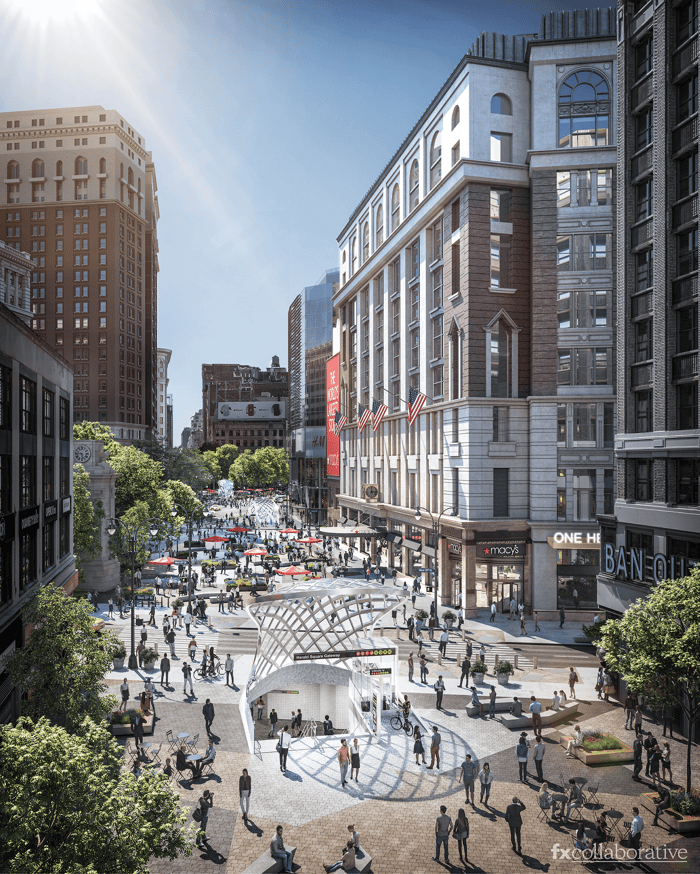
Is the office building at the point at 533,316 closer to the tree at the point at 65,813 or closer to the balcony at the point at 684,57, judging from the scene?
the balcony at the point at 684,57

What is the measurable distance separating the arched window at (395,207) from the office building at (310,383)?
58165mm

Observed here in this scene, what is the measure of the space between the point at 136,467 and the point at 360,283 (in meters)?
34.1

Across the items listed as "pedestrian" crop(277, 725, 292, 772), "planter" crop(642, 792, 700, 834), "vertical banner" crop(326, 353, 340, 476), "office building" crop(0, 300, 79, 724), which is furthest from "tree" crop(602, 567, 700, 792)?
"vertical banner" crop(326, 353, 340, 476)

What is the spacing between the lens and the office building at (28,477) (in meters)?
22.5

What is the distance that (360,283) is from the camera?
76688mm

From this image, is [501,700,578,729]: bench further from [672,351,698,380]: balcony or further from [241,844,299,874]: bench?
[672,351,698,380]: balcony

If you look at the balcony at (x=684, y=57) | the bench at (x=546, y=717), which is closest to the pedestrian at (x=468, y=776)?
the bench at (x=546, y=717)

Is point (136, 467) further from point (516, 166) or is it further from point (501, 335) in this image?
point (516, 166)

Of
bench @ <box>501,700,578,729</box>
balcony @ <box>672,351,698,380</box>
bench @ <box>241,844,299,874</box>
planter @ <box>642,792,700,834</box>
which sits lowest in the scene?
bench @ <box>501,700,578,729</box>

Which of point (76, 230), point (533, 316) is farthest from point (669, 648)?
point (76, 230)

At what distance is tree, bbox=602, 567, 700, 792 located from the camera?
19.9m

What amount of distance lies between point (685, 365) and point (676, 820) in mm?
18610

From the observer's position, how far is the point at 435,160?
54312mm

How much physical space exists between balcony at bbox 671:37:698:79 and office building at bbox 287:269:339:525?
92.3m
